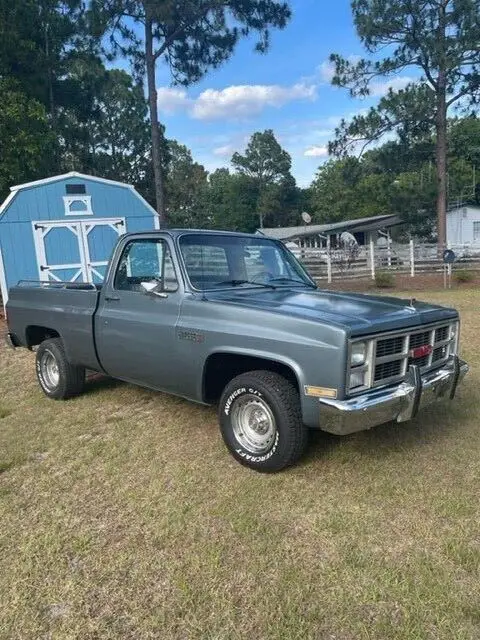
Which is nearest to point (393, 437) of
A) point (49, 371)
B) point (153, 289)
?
point (153, 289)

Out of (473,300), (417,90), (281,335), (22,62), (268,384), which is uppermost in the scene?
(22,62)

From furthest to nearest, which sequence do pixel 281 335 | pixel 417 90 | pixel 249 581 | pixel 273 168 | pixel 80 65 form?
1. pixel 273 168
2. pixel 80 65
3. pixel 417 90
4. pixel 281 335
5. pixel 249 581

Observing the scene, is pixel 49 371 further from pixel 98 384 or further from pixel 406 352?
pixel 406 352

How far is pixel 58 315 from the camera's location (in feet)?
18.3

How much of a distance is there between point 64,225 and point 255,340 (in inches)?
Result: 434

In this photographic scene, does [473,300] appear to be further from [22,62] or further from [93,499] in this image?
[22,62]

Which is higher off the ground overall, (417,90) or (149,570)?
(417,90)

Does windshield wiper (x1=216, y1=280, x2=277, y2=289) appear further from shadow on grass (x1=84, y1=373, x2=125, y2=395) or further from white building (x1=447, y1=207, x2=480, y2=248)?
white building (x1=447, y1=207, x2=480, y2=248)

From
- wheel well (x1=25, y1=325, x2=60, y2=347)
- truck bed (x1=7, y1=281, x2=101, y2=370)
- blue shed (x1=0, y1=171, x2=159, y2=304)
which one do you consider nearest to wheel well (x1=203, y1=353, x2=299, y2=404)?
truck bed (x1=7, y1=281, x2=101, y2=370)

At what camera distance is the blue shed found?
12.6m

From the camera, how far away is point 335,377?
130 inches

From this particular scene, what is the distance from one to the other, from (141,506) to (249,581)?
1074 mm

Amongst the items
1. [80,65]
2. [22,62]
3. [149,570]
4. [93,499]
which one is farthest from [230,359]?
[80,65]

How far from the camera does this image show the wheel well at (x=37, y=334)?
6121 millimetres
